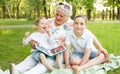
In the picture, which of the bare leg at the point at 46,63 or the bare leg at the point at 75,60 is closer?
the bare leg at the point at 46,63

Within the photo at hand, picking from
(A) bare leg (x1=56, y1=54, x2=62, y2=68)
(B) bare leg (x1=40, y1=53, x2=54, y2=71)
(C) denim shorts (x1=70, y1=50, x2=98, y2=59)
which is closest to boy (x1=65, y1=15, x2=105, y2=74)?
(C) denim shorts (x1=70, y1=50, x2=98, y2=59)

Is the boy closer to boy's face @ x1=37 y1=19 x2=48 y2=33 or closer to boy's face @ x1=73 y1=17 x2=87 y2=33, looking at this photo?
boy's face @ x1=73 y1=17 x2=87 y2=33

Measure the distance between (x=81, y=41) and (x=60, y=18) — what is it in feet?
1.56

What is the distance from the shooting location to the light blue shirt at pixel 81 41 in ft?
15.5

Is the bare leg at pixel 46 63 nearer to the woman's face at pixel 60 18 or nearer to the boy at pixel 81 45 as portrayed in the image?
the boy at pixel 81 45

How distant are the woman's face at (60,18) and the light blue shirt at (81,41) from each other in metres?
0.21

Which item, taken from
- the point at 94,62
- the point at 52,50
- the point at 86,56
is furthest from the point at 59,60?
the point at 94,62

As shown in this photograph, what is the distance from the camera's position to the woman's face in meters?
4.68

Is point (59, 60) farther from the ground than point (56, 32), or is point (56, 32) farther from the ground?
point (56, 32)

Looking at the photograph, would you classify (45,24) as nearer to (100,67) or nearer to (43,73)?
(43,73)

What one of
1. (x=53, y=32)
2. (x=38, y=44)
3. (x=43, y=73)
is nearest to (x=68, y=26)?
(x=53, y=32)

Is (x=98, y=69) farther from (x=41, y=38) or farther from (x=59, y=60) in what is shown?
(x=41, y=38)

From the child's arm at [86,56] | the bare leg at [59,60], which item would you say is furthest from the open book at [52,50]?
the child's arm at [86,56]

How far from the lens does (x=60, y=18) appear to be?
4738 millimetres
